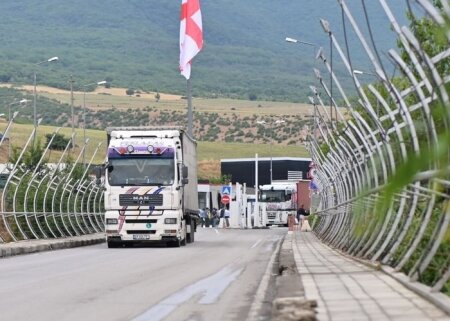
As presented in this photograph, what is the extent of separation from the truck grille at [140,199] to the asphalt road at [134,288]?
5.58 metres

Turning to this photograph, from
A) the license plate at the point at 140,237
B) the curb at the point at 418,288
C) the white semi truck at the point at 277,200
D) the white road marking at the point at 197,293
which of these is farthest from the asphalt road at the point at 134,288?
the white semi truck at the point at 277,200

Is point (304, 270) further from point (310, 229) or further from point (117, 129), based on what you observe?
point (310, 229)

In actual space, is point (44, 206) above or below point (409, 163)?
above

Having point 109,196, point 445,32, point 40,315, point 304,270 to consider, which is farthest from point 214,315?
point 109,196

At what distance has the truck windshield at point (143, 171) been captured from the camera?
3212 centimetres

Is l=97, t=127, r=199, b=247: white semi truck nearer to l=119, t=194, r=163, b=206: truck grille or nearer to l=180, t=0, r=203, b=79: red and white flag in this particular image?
l=119, t=194, r=163, b=206: truck grille

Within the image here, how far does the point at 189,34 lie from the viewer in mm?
49219

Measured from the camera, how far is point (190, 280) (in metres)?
17.8

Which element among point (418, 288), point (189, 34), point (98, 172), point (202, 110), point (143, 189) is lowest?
point (418, 288)

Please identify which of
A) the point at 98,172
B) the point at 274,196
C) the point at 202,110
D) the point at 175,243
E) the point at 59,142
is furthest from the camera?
the point at 202,110

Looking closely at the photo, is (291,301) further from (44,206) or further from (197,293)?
(44,206)

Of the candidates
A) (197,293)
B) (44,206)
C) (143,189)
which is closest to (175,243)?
(143,189)

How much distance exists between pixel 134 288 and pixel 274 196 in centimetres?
6446

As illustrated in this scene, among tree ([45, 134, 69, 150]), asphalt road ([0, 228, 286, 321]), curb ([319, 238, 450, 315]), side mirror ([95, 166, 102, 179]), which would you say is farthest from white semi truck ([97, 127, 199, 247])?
tree ([45, 134, 69, 150])
